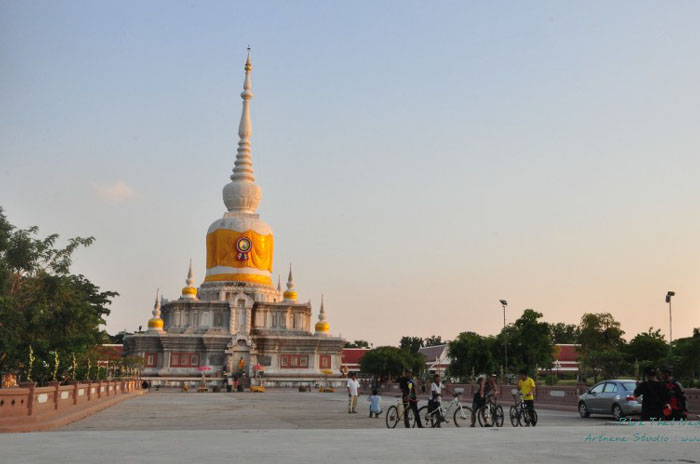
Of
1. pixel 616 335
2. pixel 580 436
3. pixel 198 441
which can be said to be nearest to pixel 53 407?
pixel 198 441

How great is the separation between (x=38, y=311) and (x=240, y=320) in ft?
173

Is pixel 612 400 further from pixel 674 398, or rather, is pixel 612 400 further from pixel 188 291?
pixel 188 291

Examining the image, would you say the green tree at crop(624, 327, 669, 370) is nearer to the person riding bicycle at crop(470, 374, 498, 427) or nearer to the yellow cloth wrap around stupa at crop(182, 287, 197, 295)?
the yellow cloth wrap around stupa at crop(182, 287, 197, 295)

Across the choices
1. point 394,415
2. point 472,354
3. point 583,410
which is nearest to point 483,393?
point 394,415

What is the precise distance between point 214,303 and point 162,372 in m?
10.1

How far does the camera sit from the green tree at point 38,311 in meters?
37.7

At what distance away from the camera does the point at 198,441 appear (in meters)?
14.7

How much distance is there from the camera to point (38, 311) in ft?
124

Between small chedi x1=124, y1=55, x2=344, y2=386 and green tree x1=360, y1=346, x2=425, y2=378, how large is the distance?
867cm

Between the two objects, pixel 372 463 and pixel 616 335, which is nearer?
pixel 372 463

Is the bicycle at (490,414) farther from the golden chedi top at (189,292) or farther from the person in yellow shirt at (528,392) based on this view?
the golden chedi top at (189,292)

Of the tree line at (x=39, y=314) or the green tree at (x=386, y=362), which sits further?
the green tree at (x=386, y=362)

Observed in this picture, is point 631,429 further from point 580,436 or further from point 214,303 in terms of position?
point 214,303

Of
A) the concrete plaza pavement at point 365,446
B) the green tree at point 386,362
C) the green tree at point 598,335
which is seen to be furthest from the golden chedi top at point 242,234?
the concrete plaza pavement at point 365,446
